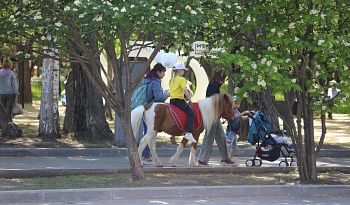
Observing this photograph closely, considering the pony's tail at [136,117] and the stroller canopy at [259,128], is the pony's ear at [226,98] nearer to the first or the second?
the stroller canopy at [259,128]

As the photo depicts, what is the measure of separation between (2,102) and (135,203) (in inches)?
401

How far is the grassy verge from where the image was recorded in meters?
9.41

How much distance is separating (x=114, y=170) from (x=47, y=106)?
610cm

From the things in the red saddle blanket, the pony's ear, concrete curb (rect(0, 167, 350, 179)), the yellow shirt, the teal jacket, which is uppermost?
the teal jacket

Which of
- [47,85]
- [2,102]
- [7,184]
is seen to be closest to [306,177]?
[7,184]

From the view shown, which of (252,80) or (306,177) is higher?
(252,80)

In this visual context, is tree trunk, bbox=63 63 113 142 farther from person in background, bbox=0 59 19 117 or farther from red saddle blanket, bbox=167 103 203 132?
red saddle blanket, bbox=167 103 203 132

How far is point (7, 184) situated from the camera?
949 cm

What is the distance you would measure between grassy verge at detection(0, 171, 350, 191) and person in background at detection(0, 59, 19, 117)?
25.6 feet

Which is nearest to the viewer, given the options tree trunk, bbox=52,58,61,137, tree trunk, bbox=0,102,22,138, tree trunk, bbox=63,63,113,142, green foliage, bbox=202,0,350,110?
green foliage, bbox=202,0,350,110

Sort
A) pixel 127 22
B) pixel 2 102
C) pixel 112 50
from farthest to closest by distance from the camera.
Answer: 1. pixel 2 102
2. pixel 112 50
3. pixel 127 22

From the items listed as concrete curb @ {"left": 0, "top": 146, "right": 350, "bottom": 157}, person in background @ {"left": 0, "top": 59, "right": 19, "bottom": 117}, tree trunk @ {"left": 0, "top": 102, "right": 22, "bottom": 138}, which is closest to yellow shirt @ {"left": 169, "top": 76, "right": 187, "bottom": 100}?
concrete curb @ {"left": 0, "top": 146, "right": 350, "bottom": 157}

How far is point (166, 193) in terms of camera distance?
8969 mm

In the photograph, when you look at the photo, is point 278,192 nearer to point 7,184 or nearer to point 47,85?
point 7,184
